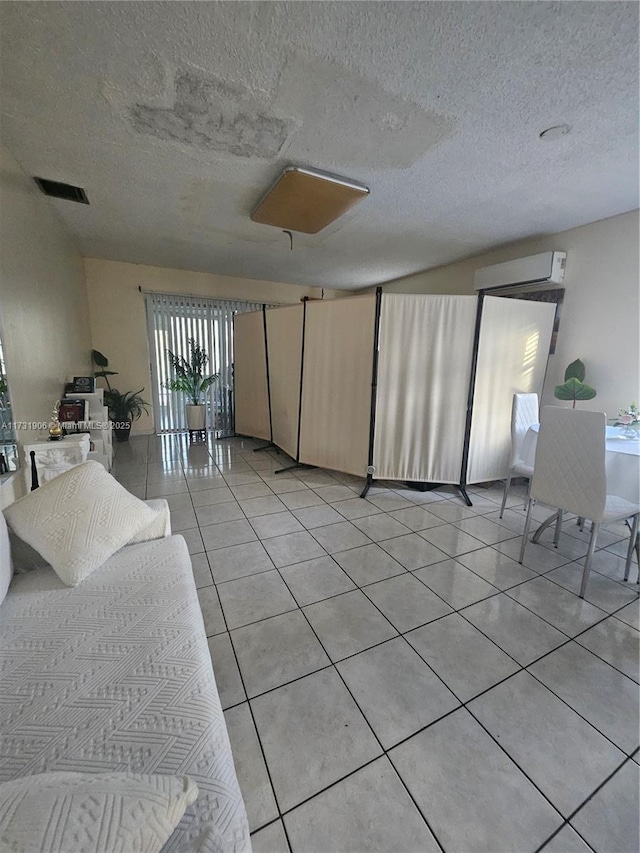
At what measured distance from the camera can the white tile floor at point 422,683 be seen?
93cm

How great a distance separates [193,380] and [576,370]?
4813mm

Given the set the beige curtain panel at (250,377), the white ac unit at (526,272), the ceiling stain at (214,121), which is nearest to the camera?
the ceiling stain at (214,121)

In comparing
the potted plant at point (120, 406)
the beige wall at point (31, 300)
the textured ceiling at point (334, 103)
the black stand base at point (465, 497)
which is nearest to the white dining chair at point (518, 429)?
the black stand base at point (465, 497)

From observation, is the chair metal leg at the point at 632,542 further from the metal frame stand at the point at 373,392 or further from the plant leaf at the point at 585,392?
the metal frame stand at the point at 373,392

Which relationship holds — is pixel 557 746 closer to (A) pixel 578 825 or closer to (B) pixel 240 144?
Result: (A) pixel 578 825

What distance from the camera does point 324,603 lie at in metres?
1.73

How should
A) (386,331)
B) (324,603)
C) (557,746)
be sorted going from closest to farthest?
1. (557,746)
2. (324,603)
3. (386,331)

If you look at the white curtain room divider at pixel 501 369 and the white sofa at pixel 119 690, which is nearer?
the white sofa at pixel 119 690

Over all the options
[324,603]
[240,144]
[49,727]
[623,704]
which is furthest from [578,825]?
[240,144]

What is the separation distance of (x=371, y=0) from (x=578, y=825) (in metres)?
2.73

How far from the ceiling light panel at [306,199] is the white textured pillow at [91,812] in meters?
2.80

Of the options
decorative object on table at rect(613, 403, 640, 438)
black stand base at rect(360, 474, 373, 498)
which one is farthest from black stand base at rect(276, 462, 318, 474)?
decorative object on table at rect(613, 403, 640, 438)

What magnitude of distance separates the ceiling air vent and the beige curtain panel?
79.2 inches

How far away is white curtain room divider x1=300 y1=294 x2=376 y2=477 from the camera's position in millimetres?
3059
